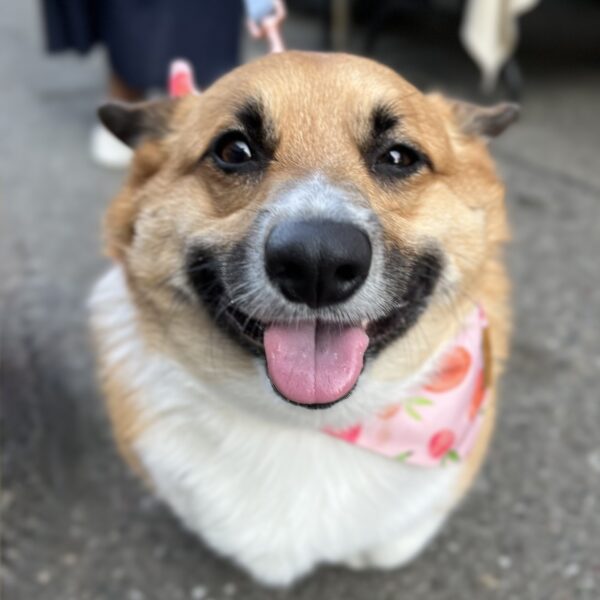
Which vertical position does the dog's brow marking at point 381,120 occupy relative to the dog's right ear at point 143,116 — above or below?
above

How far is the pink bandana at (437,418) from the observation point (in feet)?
6.57

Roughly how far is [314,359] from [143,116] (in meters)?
0.91

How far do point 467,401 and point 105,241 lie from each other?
1136 millimetres

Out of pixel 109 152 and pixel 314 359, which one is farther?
pixel 109 152

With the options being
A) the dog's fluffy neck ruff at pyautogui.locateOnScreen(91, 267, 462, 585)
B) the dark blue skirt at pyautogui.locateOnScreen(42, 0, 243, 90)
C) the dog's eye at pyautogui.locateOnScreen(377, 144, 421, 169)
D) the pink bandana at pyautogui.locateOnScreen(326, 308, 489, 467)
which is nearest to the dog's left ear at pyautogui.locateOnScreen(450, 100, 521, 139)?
the dog's eye at pyautogui.locateOnScreen(377, 144, 421, 169)

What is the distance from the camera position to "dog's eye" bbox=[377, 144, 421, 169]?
72.6 inches

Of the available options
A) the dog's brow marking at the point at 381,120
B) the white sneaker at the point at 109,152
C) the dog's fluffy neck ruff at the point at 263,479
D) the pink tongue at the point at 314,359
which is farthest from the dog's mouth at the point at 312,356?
the white sneaker at the point at 109,152

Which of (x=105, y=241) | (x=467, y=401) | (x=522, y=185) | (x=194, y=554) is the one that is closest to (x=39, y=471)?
(x=194, y=554)

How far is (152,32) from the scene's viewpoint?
4.12m

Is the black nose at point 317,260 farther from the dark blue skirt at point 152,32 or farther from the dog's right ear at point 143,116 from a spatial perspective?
the dark blue skirt at point 152,32

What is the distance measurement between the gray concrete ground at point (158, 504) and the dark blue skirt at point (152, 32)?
745 millimetres

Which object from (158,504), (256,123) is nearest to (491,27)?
(256,123)

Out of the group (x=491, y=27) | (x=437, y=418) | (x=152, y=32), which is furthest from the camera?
(x=491, y=27)

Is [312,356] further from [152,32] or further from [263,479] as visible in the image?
[152,32]
